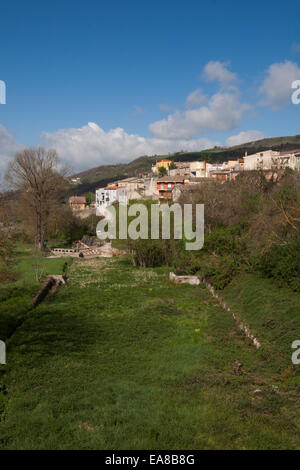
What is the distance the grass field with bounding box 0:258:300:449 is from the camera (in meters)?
→ 7.27

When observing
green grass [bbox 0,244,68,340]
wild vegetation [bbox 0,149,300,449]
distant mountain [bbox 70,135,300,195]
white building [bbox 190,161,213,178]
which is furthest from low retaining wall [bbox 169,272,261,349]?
distant mountain [bbox 70,135,300,195]

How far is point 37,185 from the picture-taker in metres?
45.2

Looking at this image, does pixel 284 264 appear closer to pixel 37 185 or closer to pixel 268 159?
pixel 37 185

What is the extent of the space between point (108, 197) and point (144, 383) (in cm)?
6903

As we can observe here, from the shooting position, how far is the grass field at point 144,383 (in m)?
7.27

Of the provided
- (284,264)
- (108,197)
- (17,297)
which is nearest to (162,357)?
(284,264)

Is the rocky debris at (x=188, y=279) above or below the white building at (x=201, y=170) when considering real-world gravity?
below

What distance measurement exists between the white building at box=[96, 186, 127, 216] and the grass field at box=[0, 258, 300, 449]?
56.5m

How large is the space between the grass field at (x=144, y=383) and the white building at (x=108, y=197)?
5655 centimetres

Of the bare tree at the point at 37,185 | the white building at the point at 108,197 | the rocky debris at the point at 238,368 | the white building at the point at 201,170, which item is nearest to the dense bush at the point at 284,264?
the rocky debris at the point at 238,368

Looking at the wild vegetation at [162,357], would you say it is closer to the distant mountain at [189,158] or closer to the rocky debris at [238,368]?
the rocky debris at [238,368]

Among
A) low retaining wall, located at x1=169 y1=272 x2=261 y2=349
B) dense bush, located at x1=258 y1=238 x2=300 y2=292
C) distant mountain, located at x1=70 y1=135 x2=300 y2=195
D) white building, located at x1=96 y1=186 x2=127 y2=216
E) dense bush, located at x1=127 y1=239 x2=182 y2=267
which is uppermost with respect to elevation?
distant mountain, located at x1=70 y1=135 x2=300 y2=195

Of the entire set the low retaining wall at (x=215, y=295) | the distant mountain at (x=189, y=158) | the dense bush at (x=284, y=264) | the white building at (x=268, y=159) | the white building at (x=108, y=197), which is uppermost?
the distant mountain at (x=189, y=158)

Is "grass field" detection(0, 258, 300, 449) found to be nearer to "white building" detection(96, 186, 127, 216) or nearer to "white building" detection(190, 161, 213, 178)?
"white building" detection(96, 186, 127, 216)
